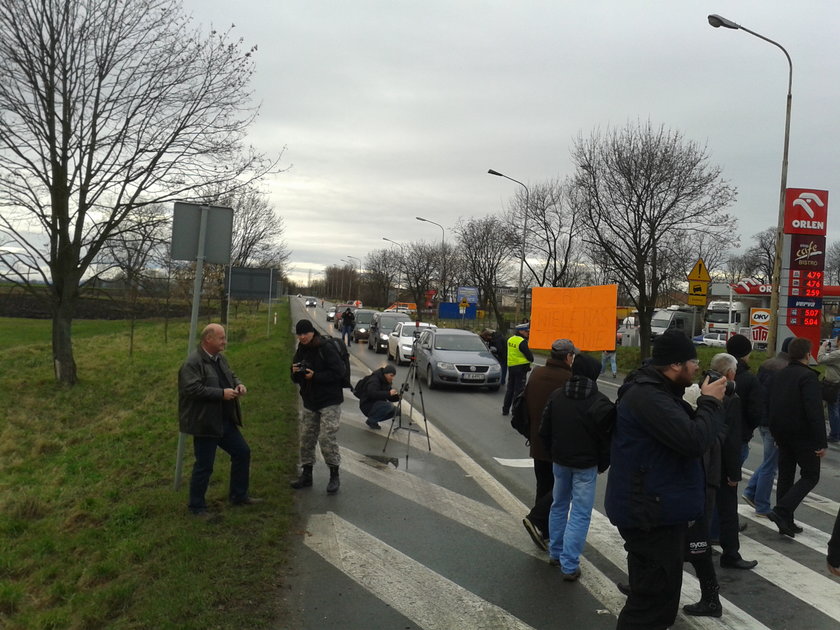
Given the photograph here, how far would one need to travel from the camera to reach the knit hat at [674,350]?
11.3ft

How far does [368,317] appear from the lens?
37.7 meters

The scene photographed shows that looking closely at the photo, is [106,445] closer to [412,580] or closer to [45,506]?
[45,506]

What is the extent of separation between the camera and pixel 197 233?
6.86 meters

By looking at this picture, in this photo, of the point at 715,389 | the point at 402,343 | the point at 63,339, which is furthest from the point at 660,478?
the point at 402,343

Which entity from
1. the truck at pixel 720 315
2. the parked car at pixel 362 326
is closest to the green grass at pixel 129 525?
the parked car at pixel 362 326

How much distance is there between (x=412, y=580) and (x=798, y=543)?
3.54 meters

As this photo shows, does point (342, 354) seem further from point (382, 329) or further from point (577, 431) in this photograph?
point (382, 329)

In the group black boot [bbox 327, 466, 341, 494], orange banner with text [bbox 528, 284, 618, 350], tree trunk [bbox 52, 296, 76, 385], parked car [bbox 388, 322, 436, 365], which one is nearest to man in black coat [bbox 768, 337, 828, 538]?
black boot [bbox 327, 466, 341, 494]

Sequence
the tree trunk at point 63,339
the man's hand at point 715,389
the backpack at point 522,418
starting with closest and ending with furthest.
Result: the man's hand at point 715,389 < the backpack at point 522,418 < the tree trunk at point 63,339

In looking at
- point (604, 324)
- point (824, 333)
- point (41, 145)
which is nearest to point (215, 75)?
point (41, 145)

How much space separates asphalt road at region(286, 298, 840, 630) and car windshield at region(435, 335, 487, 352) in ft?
30.8

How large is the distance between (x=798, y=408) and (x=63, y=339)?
51.3 ft

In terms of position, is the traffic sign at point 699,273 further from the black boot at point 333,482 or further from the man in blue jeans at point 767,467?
the black boot at point 333,482

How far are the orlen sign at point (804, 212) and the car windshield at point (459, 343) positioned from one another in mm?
8013
